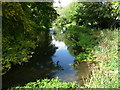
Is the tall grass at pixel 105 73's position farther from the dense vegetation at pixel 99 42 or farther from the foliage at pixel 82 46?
the foliage at pixel 82 46

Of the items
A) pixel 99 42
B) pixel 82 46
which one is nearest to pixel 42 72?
pixel 99 42

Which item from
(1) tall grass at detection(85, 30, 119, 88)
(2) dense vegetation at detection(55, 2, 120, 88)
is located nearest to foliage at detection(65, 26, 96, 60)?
(2) dense vegetation at detection(55, 2, 120, 88)

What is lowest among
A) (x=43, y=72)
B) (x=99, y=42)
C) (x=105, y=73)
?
(x=105, y=73)

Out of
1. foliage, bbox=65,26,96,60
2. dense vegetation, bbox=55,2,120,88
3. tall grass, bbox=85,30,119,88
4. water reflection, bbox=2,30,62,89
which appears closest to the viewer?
tall grass, bbox=85,30,119,88

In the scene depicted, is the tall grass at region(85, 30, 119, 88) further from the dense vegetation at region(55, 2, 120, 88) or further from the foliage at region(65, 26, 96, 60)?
the foliage at region(65, 26, 96, 60)

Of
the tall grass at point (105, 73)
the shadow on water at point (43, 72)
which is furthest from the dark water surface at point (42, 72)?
the tall grass at point (105, 73)

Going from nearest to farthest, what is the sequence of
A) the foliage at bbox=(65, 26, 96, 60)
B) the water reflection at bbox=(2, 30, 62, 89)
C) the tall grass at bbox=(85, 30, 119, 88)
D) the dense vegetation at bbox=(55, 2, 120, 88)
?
the tall grass at bbox=(85, 30, 119, 88), the dense vegetation at bbox=(55, 2, 120, 88), the water reflection at bbox=(2, 30, 62, 89), the foliage at bbox=(65, 26, 96, 60)

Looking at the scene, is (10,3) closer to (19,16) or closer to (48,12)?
(19,16)

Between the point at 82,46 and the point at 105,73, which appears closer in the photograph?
the point at 105,73

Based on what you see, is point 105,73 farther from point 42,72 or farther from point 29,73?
point 29,73

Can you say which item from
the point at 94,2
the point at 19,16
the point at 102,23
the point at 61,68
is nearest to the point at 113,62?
the point at 61,68

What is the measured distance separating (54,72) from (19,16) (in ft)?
14.3

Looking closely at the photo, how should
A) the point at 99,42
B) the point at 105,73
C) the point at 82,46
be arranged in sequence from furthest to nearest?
the point at 82,46 → the point at 99,42 → the point at 105,73

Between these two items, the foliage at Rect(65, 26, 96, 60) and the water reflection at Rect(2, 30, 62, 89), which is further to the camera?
the foliage at Rect(65, 26, 96, 60)
